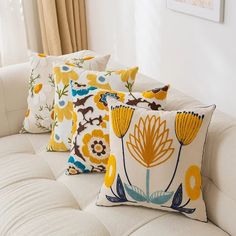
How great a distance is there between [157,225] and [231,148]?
0.37 meters

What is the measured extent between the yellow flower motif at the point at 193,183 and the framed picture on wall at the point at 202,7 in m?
0.98

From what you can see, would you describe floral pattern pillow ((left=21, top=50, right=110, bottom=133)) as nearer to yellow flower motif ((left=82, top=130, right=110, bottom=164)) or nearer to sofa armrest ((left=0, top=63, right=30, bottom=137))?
sofa armrest ((left=0, top=63, right=30, bottom=137))

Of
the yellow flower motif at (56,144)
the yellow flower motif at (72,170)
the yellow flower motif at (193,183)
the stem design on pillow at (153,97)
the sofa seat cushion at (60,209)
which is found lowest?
the sofa seat cushion at (60,209)

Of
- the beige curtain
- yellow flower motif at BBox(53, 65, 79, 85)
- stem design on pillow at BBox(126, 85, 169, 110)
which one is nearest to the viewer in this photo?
stem design on pillow at BBox(126, 85, 169, 110)

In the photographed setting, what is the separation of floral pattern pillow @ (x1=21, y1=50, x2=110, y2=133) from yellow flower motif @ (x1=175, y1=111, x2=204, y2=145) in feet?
2.41

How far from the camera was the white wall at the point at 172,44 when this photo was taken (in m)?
2.30

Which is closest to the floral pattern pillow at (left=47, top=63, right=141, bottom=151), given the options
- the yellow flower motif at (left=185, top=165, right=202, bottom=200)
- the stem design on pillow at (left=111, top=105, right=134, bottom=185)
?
the stem design on pillow at (left=111, top=105, right=134, bottom=185)

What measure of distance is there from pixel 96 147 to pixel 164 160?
369 millimetres

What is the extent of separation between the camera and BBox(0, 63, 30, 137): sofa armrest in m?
2.35

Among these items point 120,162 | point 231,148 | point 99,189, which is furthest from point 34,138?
point 231,148

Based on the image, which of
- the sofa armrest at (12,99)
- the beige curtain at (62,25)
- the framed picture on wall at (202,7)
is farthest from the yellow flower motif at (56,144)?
the beige curtain at (62,25)

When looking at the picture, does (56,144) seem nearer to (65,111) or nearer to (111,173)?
(65,111)

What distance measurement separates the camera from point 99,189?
5.89 ft

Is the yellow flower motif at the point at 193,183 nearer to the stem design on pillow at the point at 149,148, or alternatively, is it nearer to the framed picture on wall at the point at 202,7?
the stem design on pillow at the point at 149,148
